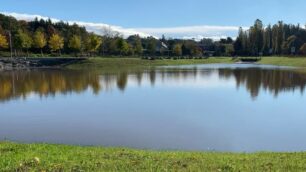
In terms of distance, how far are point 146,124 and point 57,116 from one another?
5.44 meters

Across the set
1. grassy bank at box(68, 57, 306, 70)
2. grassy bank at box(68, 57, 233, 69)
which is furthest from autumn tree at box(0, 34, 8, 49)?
grassy bank at box(68, 57, 233, 69)

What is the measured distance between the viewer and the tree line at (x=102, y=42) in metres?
103

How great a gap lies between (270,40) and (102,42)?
54125 mm

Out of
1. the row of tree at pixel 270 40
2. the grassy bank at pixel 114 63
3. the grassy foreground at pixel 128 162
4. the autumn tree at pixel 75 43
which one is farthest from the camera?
the row of tree at pixel 270 40

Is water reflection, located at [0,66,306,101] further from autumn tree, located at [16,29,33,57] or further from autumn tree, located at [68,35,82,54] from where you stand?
autumn tree, located at [68,35,82,54]

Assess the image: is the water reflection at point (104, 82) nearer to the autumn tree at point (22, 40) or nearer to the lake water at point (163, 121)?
the lake water at point (163, 121)

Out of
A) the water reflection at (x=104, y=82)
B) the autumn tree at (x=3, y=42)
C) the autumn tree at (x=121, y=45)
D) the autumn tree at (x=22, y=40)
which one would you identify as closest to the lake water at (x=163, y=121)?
the water reflection at (x=104, y=82)

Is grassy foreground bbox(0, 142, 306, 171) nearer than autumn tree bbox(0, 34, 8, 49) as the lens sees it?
Yes

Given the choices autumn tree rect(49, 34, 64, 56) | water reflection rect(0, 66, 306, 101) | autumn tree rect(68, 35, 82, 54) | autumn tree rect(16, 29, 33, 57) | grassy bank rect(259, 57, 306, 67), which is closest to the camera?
water reflection rect(0, 66, 306, 101)

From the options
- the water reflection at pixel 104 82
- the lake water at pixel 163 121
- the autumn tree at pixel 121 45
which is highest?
the autumn tree at pixel 121 45

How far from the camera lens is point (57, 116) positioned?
22344 millimetres

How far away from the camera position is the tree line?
336 feet

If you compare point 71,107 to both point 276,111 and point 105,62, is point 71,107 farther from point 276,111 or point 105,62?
point 105,62

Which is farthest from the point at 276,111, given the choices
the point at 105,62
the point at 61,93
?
the point at 105,62
